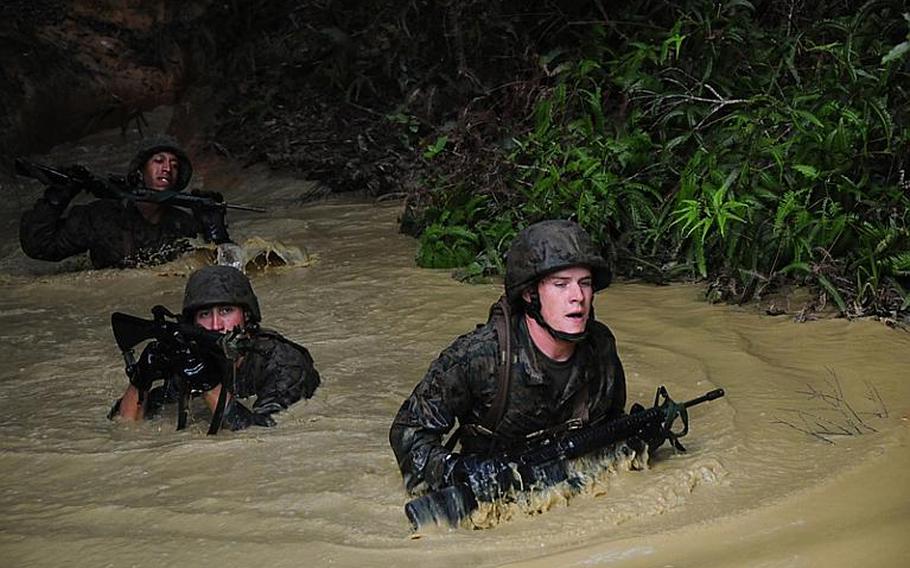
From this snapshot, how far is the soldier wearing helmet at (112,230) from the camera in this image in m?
8.62

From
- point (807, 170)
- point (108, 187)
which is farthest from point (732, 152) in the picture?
point (108, 187)

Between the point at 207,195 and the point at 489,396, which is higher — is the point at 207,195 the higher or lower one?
the higher one

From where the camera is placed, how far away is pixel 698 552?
3383mm

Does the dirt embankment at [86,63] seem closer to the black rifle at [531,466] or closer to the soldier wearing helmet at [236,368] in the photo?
the soldier wearing helmet at [236,368]

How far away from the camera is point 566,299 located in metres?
4.15

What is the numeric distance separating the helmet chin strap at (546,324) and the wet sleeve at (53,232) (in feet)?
17.8

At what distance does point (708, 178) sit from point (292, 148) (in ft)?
18.5

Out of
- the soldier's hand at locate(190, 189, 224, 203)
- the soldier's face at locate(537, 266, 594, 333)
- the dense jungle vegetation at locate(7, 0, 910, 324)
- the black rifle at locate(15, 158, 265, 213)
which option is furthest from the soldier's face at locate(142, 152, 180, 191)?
the soldier's face at locate(537, 266, 594, 333)

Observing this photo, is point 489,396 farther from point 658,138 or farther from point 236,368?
point 658,138

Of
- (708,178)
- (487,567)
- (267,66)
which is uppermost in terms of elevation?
(267,66)

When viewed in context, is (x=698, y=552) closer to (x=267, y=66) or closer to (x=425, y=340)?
(x=425, y=340)

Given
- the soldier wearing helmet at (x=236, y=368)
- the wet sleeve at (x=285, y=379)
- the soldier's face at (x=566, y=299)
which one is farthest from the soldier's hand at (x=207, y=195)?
the soldier's face at (x=566, y=299)

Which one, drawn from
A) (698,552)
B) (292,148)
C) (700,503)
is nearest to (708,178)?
(700,503)

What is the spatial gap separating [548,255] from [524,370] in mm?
469
